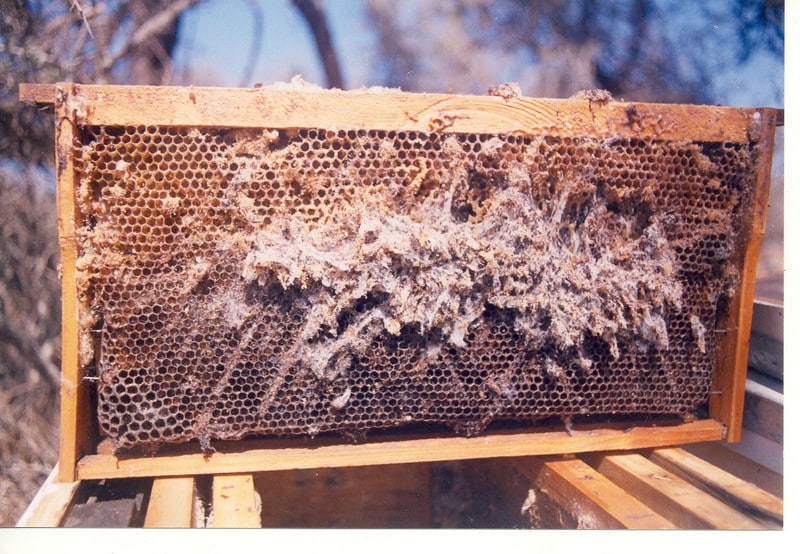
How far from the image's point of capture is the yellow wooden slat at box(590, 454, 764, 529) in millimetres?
1280

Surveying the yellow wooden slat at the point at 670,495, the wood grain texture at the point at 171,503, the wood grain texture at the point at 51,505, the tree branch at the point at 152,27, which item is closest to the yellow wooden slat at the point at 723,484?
the yellow wooden slat at the point at 670,495

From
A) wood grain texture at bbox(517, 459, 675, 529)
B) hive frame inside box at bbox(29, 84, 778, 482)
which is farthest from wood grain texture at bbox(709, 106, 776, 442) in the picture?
wood grain texture at bbox(517, 459, 675, 529)

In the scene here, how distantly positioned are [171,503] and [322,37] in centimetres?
161

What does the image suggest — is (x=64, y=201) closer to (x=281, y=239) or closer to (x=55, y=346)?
(x=281, y=239)

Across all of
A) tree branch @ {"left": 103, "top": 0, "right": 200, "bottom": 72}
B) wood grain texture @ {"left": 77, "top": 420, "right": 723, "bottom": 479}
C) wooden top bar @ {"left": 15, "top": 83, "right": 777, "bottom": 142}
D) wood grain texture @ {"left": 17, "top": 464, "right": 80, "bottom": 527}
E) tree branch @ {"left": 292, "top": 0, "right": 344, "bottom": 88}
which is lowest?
wood grain texture @ {"left": 17, "top": 464, "right": 80, "bottom": 527}

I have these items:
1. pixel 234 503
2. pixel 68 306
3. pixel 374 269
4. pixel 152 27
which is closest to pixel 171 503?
pixel 234 503

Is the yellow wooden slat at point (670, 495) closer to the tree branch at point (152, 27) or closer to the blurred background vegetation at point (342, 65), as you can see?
the blurred background vegetation at point (342, 65)

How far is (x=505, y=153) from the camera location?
145cm

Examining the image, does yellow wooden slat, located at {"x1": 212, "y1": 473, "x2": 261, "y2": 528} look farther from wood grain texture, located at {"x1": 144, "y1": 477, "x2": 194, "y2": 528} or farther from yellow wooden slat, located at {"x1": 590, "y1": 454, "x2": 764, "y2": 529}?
yellow wooden slat, located at {"x1": 590, "y1": 454, "x2": 764, "y2": 529}

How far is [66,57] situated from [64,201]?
1449 mm

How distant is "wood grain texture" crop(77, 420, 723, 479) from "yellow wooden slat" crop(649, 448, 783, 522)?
0.07m

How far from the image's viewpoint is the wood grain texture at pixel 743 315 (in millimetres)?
1546
